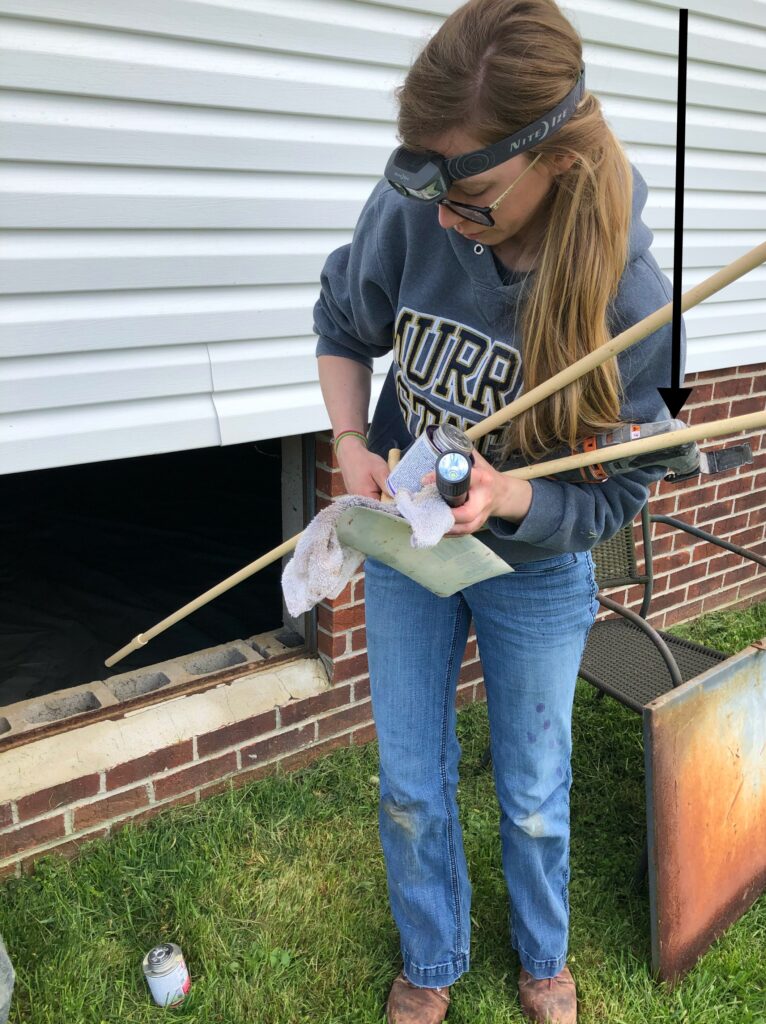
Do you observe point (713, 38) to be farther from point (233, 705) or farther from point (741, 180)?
point (233, 705)

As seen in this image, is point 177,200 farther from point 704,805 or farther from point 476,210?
point 704,805

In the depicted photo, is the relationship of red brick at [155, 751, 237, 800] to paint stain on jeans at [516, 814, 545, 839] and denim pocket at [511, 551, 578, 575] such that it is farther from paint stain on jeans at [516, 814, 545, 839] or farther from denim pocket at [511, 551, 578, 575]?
denim pocket at [511, 551, 578, 575]

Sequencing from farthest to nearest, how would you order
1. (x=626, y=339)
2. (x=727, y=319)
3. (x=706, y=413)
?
1. (x=706, y=413)
2. (x=727, y=319)
3. (x=626, y=339)

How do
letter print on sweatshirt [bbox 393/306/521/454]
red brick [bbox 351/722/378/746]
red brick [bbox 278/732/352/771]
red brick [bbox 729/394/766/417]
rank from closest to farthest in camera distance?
letter print on sweatshirt [bbox 393/306/521/454] < red brick [bbox 278/732/352/771] < red brick [bbox 351/722/378/746] < red brick [bbox 729/394/766/417]

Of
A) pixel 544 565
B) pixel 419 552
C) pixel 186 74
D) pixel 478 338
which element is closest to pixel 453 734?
pixel 544 565

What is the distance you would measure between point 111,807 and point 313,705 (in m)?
0.70

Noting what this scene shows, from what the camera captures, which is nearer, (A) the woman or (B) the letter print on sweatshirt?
(A) the woman

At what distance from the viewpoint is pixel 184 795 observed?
2.78 m

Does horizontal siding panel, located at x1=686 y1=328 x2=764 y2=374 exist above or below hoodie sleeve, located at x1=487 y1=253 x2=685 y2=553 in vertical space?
above

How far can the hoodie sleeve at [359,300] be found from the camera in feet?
6.01

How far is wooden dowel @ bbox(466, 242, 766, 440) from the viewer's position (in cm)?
113

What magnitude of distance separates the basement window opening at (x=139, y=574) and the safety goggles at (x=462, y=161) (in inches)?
59.0

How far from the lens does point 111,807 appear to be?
2.63 meters

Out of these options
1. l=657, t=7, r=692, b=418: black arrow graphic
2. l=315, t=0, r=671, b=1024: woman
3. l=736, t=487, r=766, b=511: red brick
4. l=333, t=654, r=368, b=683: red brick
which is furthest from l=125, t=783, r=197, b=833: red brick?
l=736, t=487, r=766, b=511: red brick
